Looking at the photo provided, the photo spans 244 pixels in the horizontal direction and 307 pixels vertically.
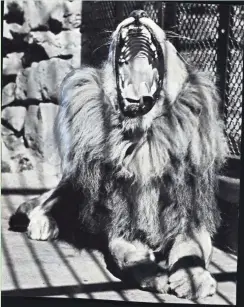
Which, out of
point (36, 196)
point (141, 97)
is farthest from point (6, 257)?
point (141, 97)

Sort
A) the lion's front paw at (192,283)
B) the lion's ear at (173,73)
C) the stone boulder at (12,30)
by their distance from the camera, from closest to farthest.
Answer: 1. the lion's front paw at (192,283)
2. the lion's ear at (173,73)
3. the stone boulder at (12,30)

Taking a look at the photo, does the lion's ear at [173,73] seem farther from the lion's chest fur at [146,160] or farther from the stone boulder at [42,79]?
the stone boulder at [42,79]

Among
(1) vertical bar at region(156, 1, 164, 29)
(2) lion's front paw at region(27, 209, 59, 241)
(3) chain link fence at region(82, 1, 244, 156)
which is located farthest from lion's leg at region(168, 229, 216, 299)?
(1) vertical bar at region(156, 1, 164, 29)

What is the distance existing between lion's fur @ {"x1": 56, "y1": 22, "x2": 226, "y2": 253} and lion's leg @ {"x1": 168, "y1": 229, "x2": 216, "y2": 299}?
0.07 meters

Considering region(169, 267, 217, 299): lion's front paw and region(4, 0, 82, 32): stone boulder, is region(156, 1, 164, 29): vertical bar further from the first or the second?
region(169, 267, 217, 299): lion's front paw

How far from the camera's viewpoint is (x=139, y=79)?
4.29m

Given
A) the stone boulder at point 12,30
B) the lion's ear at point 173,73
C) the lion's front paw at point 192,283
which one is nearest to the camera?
the lion's front paw at point 192,283

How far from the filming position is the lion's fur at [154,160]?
4277 mm

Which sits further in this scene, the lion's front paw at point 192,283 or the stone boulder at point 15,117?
the stone boulder at point 15,117

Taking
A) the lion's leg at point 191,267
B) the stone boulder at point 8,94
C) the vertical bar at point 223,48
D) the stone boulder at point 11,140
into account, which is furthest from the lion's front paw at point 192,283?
the stone boulder at point 8,94

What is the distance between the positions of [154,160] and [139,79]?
487 mm

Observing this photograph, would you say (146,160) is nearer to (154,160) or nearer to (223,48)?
(154,160)

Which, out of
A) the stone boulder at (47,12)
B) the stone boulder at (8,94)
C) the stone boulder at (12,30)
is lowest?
the stone boulder at (8,94)

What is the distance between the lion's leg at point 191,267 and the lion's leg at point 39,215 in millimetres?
756
